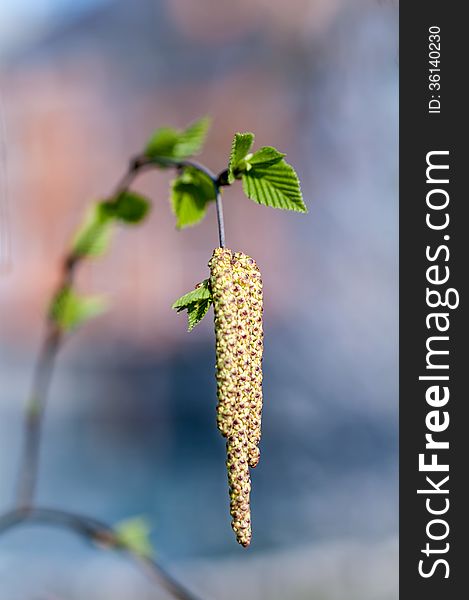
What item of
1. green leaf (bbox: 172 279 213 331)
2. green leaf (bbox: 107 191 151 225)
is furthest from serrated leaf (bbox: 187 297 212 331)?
green leaf (bbox: 107 191 151 225)

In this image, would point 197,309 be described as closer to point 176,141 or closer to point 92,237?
point 176,141

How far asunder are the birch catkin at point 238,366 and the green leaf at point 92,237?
0.40m

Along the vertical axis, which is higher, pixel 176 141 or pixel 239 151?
pixel 176 141

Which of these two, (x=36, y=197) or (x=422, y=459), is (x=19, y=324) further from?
(x=422, y=459)

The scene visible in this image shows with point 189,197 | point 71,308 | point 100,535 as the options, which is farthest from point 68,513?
point 189,197

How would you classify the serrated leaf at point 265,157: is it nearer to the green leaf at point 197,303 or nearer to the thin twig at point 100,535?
the green leaf at point 197,303

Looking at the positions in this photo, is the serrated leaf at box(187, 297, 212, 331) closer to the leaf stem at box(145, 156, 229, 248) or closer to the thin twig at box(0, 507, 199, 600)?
the leaf stem at box(145, 156, 229, 248)

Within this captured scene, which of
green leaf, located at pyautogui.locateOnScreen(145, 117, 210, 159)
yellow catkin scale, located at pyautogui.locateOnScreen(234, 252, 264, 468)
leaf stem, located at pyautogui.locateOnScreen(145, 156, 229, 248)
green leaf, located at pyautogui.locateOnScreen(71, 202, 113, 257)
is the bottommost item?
yellow catkin scale, located at pyautogui.locateOnScreen(234, 252, 264, 468)

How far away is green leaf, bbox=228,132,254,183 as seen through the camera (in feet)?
1.32

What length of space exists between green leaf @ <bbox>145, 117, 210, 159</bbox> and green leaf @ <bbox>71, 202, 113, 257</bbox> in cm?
12

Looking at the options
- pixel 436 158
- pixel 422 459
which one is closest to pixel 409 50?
pixel 436 158

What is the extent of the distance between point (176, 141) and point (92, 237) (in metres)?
0.16

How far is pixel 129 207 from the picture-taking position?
718mm

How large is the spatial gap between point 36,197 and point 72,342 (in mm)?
443
